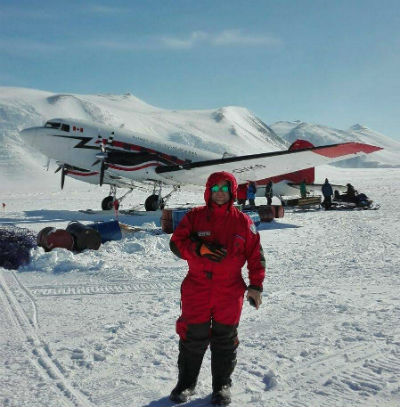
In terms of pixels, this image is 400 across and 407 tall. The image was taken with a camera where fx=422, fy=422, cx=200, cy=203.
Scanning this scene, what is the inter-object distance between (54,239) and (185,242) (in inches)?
276

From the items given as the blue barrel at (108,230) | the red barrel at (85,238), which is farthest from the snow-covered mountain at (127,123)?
the red barrel at (85,238)

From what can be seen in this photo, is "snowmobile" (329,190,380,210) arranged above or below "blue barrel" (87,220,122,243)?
above

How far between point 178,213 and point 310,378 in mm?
8900

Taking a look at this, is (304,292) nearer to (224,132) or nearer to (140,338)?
(140,338)

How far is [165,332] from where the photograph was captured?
17.1 feet

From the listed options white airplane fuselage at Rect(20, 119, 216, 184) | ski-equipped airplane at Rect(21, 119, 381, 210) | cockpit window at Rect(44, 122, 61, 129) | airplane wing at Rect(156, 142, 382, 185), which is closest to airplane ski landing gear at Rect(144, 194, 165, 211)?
ski-equipped airplane at Rect(21, 119, 381, 210)

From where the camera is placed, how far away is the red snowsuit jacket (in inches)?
137

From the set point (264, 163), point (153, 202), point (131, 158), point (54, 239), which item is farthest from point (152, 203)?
point (54, 239)

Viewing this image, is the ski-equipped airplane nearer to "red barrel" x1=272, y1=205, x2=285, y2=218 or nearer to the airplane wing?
the airplane wing

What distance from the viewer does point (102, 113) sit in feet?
361

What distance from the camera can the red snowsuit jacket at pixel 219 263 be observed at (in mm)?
3482

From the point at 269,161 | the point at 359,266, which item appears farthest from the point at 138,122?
the point at 359,266

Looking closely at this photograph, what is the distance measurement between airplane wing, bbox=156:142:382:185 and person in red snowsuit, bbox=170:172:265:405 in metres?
13.9

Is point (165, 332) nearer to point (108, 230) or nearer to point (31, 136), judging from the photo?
point (108, 230)
